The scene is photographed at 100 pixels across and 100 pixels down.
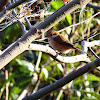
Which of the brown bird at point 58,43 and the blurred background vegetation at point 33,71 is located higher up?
the brown bird at point 58,43

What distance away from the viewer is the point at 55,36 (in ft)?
11.5

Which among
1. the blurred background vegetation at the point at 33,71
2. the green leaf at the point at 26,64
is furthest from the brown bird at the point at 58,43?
the green leaf at the point at 26,64

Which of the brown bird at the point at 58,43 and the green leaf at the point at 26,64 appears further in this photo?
the green leaf at the point at 26,64

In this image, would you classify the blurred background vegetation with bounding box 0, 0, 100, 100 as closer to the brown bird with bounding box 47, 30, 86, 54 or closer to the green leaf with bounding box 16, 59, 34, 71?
the green leaf with bounding box 16, 59, 34, 71

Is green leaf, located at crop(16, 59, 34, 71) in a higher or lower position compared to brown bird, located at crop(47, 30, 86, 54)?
lower

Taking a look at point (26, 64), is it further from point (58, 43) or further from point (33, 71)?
point (58, 43)

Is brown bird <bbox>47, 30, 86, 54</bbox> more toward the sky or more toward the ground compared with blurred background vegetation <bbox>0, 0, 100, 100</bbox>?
more toward the sky

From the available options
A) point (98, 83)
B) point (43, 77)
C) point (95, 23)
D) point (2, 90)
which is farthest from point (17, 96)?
point (95, 23)

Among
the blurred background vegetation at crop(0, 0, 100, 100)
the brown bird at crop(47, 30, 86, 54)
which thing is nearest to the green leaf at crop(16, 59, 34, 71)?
the blurred background vegetation at crop(0, 0, 100, 100)

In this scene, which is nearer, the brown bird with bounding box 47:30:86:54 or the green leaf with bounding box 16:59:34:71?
the brown bird with bounding box 47:30:86:54

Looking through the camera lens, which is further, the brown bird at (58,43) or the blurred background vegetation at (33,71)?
the blurred background vegetation at (33,71)

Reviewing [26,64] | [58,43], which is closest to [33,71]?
[26,64]

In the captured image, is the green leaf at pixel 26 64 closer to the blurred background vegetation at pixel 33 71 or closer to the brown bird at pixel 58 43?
the blurred background vegetation at pixel 33 71

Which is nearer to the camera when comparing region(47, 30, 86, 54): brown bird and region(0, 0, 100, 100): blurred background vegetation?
region(47, 30, 86, 54): brown bird
